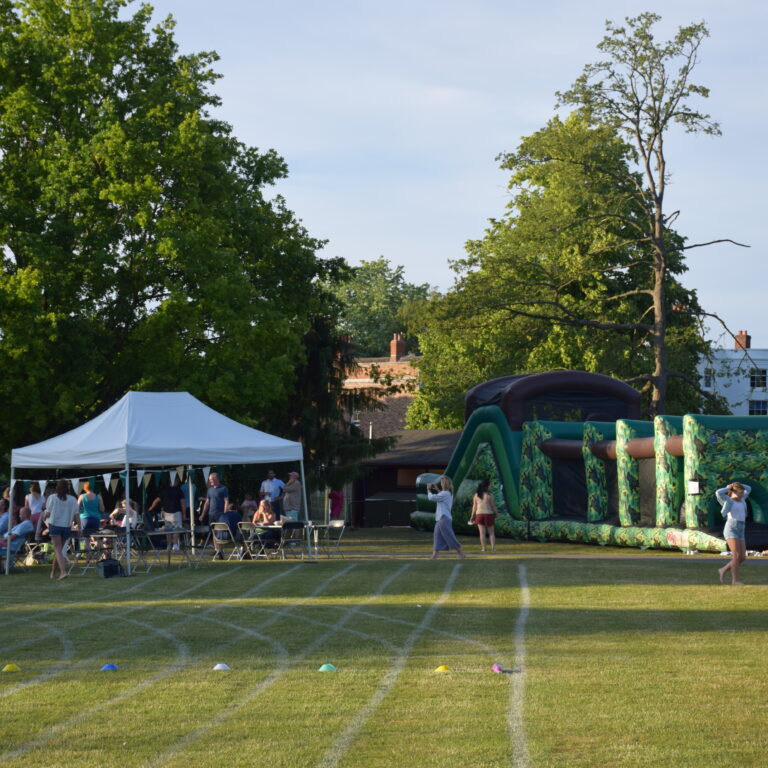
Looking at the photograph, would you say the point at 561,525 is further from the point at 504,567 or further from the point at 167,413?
the point at 167,413

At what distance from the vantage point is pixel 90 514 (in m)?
23.2

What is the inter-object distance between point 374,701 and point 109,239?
2199 cm

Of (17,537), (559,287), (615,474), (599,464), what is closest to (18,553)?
(17,537)

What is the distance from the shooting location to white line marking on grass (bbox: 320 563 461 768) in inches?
278

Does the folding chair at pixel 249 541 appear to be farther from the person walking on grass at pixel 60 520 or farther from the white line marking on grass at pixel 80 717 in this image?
the white line marking on grass at pixel 80 717

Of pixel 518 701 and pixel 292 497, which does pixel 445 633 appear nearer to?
pixel 518 701

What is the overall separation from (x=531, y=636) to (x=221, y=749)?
5.38 metres

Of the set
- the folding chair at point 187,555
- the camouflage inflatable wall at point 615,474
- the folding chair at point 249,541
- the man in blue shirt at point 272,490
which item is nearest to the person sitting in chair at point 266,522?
the folding chair at point 249,541

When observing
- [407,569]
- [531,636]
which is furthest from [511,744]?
[407,569]

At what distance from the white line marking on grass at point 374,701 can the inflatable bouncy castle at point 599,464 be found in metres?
11.0

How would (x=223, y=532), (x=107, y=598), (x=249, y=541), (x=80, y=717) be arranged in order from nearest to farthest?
(x=80, y=717), (x=107, y=598), (x=249, y=541), (x=223, y=532)

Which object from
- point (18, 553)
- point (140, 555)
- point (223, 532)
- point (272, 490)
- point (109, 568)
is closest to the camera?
point (109, 568)

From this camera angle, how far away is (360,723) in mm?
7922

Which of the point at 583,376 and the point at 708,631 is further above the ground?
the point at 583,376
